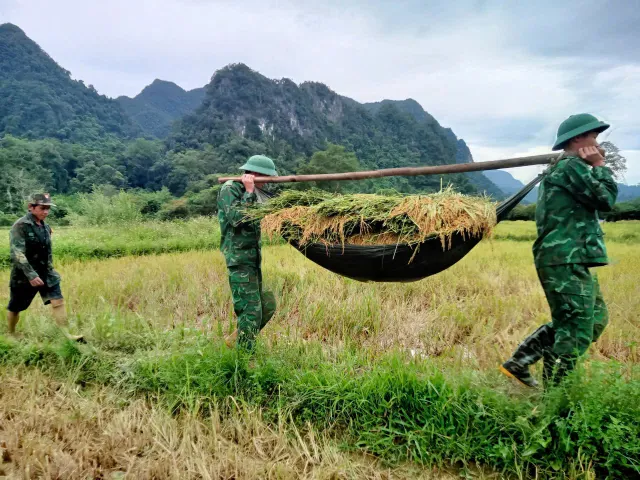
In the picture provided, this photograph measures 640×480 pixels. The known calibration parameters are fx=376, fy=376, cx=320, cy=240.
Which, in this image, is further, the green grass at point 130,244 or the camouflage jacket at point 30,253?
the green grass at point 130,244

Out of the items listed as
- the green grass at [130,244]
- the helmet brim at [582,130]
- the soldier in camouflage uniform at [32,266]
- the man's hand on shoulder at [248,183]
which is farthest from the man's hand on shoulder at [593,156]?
the green grass at [130,244]

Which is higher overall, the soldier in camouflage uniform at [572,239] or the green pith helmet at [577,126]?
the green pith helmet at [577,126]

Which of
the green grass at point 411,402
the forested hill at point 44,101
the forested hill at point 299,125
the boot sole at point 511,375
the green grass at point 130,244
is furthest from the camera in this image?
the forested hill at point 44,101

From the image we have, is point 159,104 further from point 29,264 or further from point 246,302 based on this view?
point 246,302

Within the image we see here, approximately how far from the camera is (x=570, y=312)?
2.17 meters

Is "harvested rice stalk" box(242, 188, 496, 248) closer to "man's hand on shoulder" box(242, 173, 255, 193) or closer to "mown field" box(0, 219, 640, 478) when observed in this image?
"man's hand on shoulder" box(242, 173, 255, 193)

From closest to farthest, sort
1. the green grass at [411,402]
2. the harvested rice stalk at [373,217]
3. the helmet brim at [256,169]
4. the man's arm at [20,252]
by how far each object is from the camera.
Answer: the green grass at [411,402] → the harvested rice stalk at [373,217] → the helmet brim at [256,169] → the man's arm at [20,252]

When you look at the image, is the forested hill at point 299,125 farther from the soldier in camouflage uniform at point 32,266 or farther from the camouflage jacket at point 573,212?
the camouflage jacket at point 573,212

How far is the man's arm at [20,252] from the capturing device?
3.68 meters

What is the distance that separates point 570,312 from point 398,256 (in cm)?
102

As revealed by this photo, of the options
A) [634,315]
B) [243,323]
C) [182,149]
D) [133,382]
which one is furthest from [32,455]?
[182,149]

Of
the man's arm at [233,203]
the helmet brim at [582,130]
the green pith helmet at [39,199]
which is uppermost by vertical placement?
the helmet brim at [582,130]

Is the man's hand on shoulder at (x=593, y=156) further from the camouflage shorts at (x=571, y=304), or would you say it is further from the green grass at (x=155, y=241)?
the green grass at (x=155, y=241)

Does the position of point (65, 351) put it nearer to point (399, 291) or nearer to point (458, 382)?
point (458, 382)
